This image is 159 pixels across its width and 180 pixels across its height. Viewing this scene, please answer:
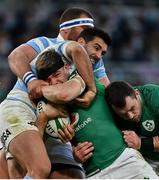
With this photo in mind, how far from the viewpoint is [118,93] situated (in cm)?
591

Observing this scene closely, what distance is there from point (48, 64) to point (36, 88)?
0.21m

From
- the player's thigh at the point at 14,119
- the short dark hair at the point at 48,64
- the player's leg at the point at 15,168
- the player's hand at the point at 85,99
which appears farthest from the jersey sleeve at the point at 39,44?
the player's leg at the point at 15,168

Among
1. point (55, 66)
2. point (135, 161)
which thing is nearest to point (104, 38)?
point (55, 66)

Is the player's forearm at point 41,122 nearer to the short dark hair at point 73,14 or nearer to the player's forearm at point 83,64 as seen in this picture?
the player's forearm at point 83,64

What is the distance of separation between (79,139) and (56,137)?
8.7 inches

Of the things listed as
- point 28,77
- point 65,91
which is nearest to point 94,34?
point 28,77

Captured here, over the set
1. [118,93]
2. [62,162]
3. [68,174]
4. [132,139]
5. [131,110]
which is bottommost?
[68,174]

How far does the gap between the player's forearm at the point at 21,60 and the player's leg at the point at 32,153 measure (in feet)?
1.91

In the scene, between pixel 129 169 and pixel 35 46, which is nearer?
pixel 129 169

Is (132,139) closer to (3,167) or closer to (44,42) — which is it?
(44,42)

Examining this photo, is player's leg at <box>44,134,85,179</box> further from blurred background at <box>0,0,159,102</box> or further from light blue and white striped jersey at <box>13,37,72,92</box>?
blurred background at <box>0,0,159,102</box>

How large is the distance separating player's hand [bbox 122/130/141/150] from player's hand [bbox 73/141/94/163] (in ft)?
0.96

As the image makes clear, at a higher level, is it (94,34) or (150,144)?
(94,34)

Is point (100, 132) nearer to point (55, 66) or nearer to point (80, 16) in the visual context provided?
point (55, 66)
